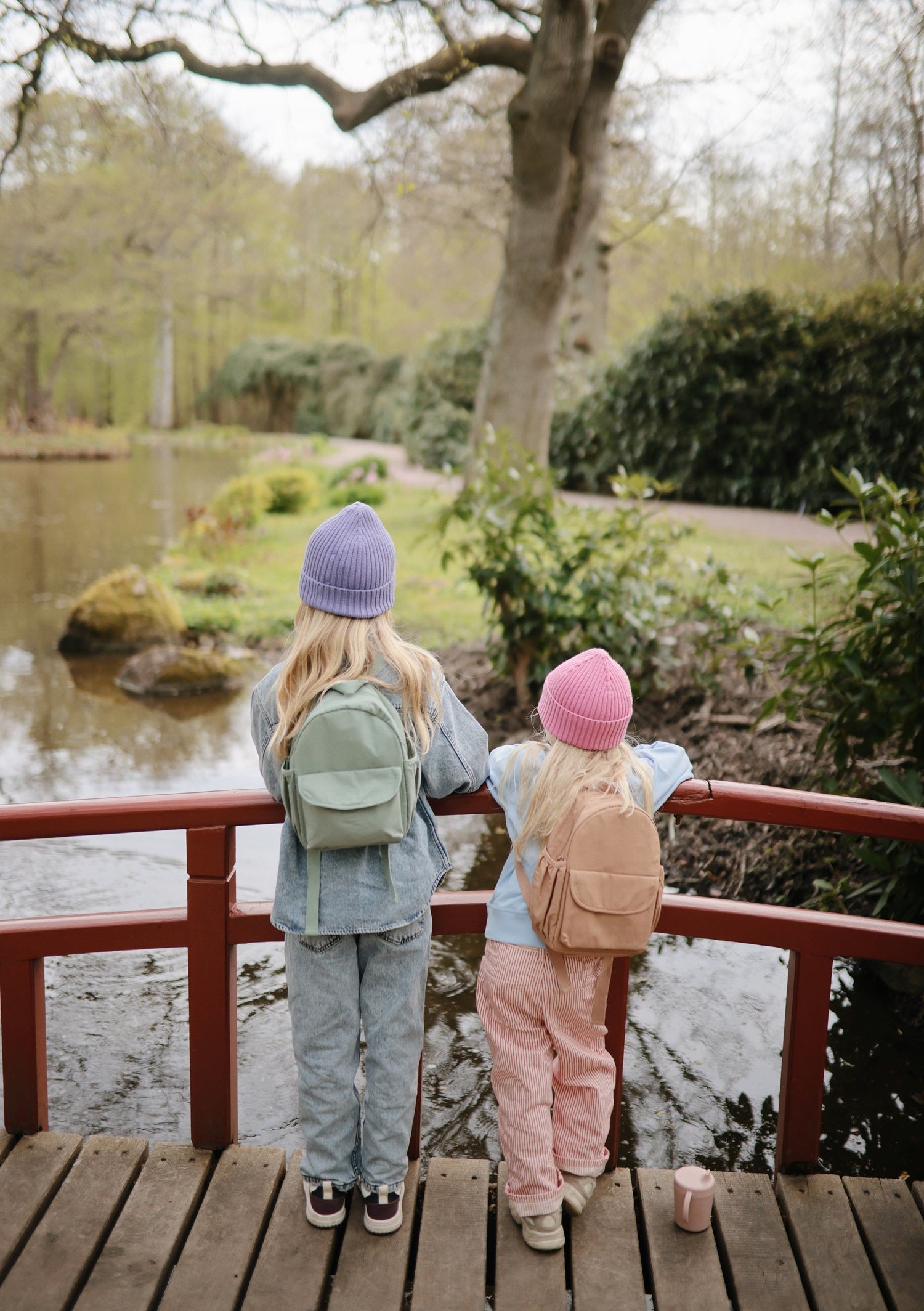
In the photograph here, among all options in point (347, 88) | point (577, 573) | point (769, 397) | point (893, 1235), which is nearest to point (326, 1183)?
point (893, 1235)

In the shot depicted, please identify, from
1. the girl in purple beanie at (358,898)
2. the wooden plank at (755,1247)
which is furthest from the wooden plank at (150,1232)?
the wooden plank at (755,1247)

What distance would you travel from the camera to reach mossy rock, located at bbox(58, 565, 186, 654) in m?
8.43

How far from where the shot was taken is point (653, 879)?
6.22 feet

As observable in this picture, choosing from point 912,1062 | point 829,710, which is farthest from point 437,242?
point 912,1062

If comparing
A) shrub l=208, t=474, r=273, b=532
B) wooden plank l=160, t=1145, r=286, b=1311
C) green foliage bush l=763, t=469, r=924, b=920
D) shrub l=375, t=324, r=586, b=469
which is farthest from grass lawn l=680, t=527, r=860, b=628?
shrub l=375, t=324, r=586, b=469

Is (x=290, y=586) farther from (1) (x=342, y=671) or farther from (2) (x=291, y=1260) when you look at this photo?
(2) (x=291, y=1260)

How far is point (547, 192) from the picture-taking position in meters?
9.06

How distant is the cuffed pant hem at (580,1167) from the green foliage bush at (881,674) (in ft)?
5.27

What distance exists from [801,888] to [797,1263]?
2.39m

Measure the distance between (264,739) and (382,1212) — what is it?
0.93m

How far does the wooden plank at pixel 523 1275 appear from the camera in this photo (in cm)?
185

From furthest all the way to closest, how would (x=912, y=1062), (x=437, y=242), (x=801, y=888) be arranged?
(x=437, y=242), (x=801, y=888), (x=912, y=1062)

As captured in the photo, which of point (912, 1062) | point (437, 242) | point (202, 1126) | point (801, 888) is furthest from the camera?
point (437, 242)

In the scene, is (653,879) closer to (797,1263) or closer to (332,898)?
(332,898)
